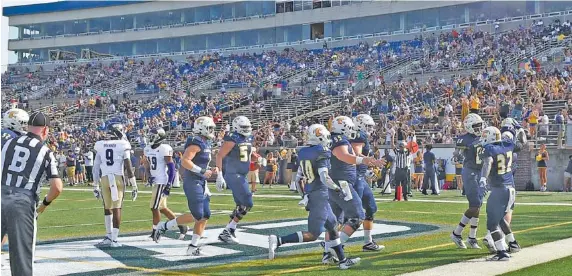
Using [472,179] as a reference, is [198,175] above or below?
above

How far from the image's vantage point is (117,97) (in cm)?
4797

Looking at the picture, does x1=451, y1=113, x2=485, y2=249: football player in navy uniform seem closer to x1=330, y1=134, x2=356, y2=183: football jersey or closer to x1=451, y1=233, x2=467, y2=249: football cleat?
x1=451, y1=233, x2=467, y2=249: football cleat

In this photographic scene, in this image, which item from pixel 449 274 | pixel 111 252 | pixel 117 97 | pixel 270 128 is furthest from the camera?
pixel 117 97

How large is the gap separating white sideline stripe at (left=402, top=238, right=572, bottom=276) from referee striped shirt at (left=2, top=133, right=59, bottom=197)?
4099 mm

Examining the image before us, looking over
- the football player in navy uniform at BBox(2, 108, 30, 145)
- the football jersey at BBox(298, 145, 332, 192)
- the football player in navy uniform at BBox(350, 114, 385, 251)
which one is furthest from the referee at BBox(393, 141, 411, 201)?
the football player in navy uniform at BBox(2, 108, 30, 145)

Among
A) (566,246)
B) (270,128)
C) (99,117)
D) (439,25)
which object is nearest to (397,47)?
(439,25)

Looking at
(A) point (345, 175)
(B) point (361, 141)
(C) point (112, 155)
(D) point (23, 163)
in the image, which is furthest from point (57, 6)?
(D) point (23, 163)

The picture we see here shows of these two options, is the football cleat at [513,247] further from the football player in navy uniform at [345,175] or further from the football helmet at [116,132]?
the football helmet at [116,132]

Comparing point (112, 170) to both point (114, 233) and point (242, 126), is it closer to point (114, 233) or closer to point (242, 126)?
point (114, 233)

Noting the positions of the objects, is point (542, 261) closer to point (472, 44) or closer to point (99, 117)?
point (472, 44)

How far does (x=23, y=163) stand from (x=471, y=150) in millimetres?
6326

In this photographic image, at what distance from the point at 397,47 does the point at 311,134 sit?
1322 inches

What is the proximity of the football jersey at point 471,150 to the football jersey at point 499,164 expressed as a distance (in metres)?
0.90

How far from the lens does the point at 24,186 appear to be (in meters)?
6.61
